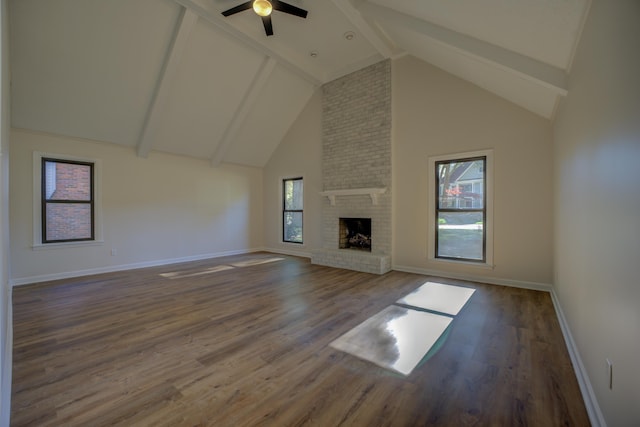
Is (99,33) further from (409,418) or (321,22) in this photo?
(409,418)

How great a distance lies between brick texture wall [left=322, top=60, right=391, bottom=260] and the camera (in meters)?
5.57

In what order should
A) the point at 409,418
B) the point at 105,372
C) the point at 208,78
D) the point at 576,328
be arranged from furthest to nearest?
the point at 208,78 < the point at 576,328 < the point at 105,372 < the point at 409,418

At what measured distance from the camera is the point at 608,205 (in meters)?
1.60

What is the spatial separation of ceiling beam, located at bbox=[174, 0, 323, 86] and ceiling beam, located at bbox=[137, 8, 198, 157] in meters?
0.16

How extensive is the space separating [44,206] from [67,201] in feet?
1.04

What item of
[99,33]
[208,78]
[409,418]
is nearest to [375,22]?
[208,78]

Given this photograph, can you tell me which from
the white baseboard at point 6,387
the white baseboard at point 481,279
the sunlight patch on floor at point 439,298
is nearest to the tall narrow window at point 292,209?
the white baseboard at point 481,279

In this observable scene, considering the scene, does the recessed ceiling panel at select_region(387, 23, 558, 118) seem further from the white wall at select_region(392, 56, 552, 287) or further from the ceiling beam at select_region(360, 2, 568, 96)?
the white wall at select_region(392, 56, 552, 287)

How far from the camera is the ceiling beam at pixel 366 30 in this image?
4.10 metres

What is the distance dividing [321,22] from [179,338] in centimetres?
500

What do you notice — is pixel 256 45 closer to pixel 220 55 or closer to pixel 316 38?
pixel 220 55

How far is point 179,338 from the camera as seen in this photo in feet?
8.81

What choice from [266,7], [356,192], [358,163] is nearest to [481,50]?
[266,7]

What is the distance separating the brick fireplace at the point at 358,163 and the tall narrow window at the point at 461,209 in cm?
97
